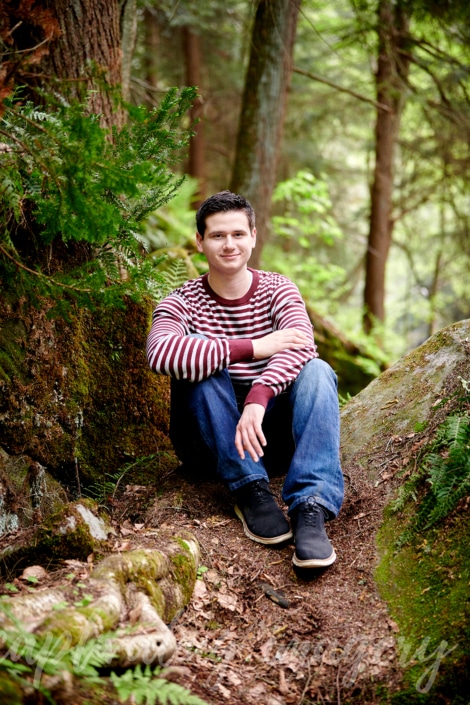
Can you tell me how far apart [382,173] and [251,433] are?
9011 millimetres

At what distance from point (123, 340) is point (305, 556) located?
6.28 feet

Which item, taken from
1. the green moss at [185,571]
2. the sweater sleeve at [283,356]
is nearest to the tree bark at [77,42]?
the sweater sleeve at [283,356]

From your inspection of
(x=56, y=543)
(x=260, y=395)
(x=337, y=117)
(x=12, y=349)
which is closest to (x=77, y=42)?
(x=12, y=349)

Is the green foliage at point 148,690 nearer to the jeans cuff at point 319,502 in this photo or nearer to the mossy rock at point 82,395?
the jeans cuff at point 319,502

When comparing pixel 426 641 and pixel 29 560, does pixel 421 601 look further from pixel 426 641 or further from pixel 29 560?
pixel 29 560

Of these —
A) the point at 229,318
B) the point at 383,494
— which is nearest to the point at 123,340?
the point at 229,318

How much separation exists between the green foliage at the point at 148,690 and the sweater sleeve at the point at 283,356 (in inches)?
64.6

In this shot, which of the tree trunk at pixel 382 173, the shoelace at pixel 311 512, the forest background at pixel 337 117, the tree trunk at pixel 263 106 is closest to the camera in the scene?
the shoelace at pixel 311 512

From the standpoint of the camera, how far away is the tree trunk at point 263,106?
6656 millimetres

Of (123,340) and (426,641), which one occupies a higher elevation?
(123,340)

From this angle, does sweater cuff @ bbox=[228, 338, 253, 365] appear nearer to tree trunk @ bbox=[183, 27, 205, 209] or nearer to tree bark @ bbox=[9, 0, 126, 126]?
tree bark @ bbox=[9, 0, 126, 126]

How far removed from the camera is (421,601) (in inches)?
102

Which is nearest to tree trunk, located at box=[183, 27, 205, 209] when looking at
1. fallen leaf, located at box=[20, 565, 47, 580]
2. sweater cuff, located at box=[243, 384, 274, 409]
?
sweater cuff, located at box=[243, 384, 274, 409]

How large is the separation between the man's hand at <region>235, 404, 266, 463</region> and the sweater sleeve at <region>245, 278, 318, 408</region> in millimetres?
104
